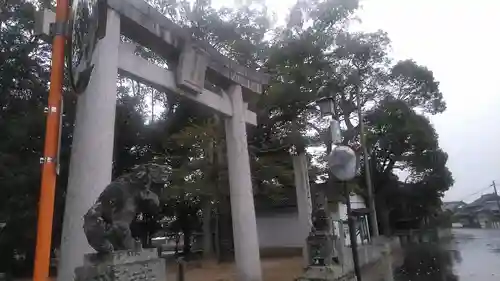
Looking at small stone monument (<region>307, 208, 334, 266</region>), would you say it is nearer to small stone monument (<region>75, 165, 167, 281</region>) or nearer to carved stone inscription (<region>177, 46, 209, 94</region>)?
carved stone inscription (<region>177, 46, 209, 94</region>)

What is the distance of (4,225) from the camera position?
14891mm

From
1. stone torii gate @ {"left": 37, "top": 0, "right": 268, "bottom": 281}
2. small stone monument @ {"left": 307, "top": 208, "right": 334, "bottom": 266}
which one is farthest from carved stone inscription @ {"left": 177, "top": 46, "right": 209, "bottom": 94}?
small stone monument @ {"left": 307, "top": 208, "right": 334, "bottom": 266}

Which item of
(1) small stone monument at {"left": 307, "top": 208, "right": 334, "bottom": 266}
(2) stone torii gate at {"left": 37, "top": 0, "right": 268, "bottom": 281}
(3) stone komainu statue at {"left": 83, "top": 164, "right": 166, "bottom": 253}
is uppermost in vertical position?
(2) stone torii gate at {"left": 37, "top": 0, "right": 268, "bottom": 281}

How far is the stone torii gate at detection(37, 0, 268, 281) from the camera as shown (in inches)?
225

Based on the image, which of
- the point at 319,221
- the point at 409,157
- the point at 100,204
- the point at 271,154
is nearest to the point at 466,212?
the point at 409,157

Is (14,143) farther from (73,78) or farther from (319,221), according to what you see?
(73,78)

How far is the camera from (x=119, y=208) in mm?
4457

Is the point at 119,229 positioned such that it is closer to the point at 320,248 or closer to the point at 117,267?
the point at 117,267

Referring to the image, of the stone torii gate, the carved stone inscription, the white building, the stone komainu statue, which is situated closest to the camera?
the stone komainu statue

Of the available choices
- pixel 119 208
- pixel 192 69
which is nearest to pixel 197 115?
pixel 192 69

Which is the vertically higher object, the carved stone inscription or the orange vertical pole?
the carved stone inscription

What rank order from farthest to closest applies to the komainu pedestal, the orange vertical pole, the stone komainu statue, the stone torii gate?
1. the stone torii gate
2. the stone komainu statue
3. the komainu pedestal
4. the orange vertical pole

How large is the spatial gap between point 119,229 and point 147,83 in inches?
167

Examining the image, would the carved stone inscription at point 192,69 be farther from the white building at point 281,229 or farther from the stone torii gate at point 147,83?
the white building at point 281,229
